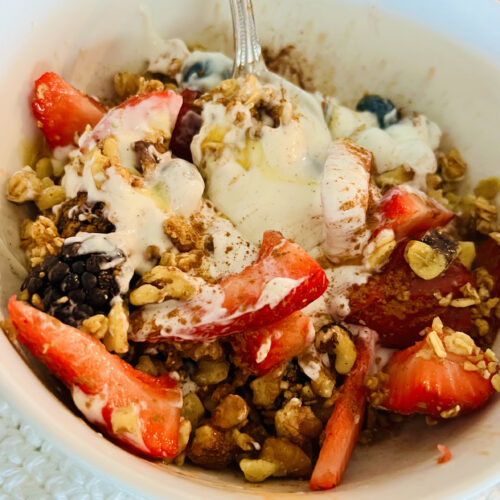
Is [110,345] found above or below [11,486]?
above

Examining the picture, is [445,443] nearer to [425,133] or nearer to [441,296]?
[441,296]

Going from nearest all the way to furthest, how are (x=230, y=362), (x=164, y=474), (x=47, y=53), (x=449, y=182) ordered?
(x=164, y=474) → (x=230, y=362) → (x=47, y=53) → (x=449, y=182)

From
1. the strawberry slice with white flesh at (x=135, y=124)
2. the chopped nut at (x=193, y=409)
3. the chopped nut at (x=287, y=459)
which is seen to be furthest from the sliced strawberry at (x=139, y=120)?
the chopped nut at (x=287, y=459)

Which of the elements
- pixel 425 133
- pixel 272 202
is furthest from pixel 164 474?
pixel 425 133

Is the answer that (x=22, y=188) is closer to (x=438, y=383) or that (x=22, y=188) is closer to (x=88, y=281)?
(x=88, y=281)

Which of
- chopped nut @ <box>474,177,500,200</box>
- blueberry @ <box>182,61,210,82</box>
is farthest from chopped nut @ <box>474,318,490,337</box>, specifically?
blueberry @ <box>182,61,210,82</box>

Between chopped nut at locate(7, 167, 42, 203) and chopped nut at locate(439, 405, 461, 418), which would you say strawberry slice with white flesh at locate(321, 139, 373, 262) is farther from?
chopped nut at locate(7, 167, 42, 203)
